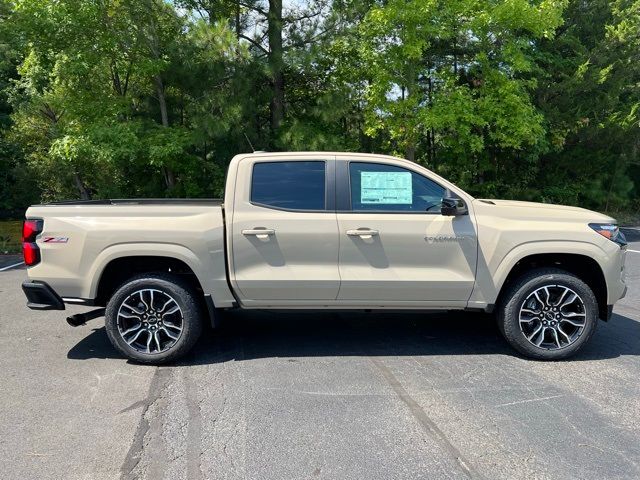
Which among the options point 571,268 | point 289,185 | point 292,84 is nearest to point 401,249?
point 289,185

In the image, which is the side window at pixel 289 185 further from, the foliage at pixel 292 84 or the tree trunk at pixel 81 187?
the tree trunk at pixel 81 187

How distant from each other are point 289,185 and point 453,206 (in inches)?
59.4

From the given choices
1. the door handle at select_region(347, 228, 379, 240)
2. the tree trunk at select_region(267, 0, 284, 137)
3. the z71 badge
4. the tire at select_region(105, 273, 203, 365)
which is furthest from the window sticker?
the tree trunk at select_region(267, 0, 284, 137)

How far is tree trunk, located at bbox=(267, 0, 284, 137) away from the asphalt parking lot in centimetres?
1099

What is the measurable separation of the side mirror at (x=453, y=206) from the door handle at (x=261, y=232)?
60.9 inches

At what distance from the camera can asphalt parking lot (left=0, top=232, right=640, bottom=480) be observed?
302cm

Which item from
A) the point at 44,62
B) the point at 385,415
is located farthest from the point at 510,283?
the point at 44,62

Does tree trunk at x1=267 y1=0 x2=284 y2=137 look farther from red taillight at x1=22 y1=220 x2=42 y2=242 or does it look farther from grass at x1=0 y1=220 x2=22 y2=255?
red taillight at x1=22 y1=220 x2=42 y2=242

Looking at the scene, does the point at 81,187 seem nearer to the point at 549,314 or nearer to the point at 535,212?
the point at 535,212

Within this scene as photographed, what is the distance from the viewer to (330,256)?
181 inches

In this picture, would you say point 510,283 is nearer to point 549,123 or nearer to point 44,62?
point 44,62

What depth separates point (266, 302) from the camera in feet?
15.4

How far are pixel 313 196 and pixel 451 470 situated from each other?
103 inches

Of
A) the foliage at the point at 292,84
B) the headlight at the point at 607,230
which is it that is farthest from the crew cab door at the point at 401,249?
the foliage at the point at 292,84
